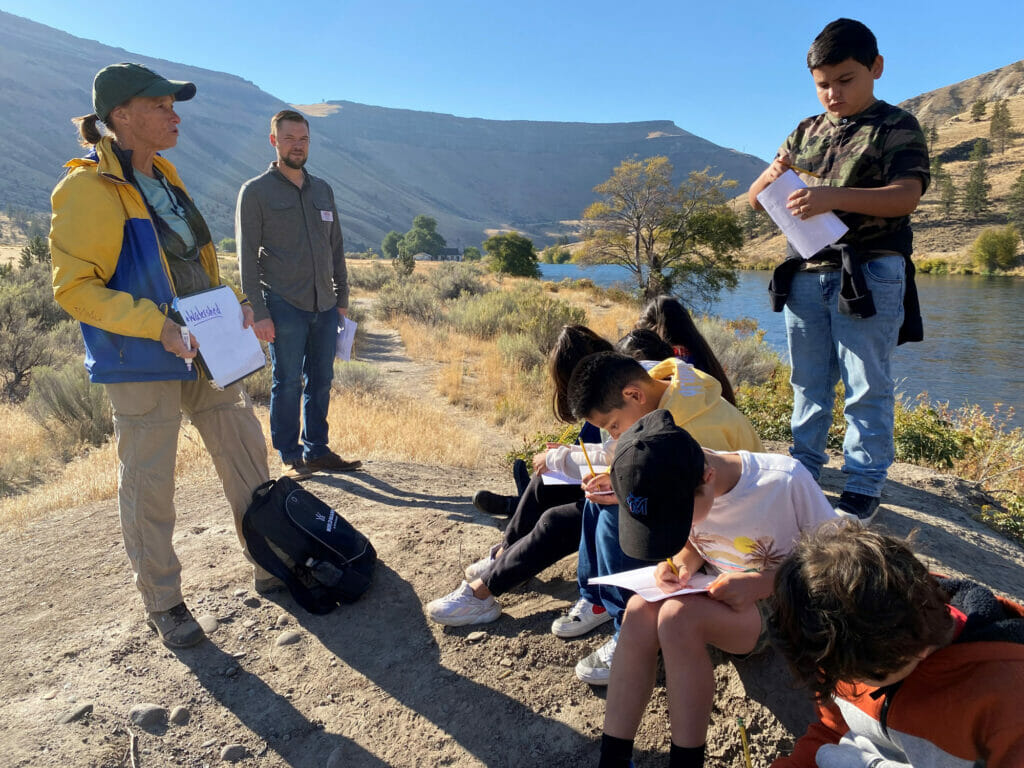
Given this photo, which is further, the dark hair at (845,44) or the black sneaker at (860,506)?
the black sneaker at (860,506)

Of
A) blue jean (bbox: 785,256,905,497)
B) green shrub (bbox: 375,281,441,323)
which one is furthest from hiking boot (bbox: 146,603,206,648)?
green shrub (bbox: 375,281,441,323)

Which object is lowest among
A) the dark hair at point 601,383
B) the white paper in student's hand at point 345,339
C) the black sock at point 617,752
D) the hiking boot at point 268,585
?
the hiking boot at point 268,585

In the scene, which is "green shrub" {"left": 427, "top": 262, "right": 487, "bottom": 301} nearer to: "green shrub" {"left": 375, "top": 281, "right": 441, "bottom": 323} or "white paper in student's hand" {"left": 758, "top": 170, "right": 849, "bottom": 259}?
"green shrub" {"left": 375, "top": 281, "right": 441, "bottom": 323}

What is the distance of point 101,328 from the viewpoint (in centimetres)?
203

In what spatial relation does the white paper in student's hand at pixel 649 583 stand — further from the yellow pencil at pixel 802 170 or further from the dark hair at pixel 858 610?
the yellow pencil at pixel 802 170

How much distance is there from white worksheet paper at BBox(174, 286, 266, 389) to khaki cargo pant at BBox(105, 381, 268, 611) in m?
0.15

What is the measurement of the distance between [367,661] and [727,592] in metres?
1.42

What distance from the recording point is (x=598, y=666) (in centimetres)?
197

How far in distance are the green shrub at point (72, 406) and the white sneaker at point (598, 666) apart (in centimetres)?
597

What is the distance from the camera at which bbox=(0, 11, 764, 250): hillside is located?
82.0m

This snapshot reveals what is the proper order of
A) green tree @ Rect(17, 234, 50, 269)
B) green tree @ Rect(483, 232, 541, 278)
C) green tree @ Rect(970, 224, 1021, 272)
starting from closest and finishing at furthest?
1. green tree @ Rect(17, 234, 50, 269)
2. green tree @ Rect(483, 232, 541, 278)
3. green tree @ Rect(970, 224, 1021, 272)

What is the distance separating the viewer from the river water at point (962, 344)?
11.2 m

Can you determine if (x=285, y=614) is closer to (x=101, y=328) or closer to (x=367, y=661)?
(x=367, y=661)

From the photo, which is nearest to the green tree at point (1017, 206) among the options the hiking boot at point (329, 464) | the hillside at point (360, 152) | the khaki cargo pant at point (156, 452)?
the hiking boot at point (329, 464)
